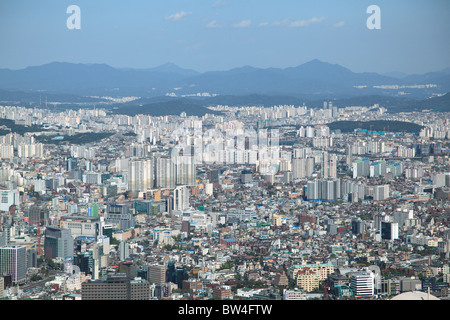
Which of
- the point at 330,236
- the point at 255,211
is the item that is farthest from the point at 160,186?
the point at 330,236

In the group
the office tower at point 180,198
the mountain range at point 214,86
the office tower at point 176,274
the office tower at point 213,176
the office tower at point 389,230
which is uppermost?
the mountain range at point 214,86

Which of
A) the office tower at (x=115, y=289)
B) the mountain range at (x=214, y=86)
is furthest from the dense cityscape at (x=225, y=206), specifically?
the mountain range at (x=214, y=86)

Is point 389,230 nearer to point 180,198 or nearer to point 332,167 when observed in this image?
point 180,198

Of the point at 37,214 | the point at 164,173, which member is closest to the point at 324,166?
the point at 164,173

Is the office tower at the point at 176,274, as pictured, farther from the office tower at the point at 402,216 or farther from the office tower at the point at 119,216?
the office tower at the point at 402,216

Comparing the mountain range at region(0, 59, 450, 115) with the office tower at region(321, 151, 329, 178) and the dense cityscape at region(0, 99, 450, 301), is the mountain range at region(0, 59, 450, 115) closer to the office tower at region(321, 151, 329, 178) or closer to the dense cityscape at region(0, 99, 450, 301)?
the dense cityscape at region(0, 99, 450, 301)
